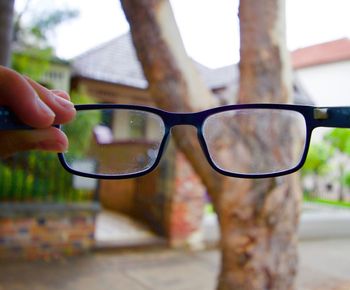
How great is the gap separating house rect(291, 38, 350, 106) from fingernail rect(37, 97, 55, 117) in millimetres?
997

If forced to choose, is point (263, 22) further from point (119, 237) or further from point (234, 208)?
point (119, 237)

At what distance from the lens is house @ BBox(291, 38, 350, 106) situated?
4.55ft

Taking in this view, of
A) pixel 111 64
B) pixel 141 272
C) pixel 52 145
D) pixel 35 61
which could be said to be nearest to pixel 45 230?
pixel 141 272

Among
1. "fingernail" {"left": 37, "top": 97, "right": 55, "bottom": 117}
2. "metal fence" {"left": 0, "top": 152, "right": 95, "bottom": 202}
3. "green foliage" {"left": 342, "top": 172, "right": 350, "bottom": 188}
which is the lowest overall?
"metal fence" {"left": 0, "top": 152, "right": 95, "bottom": 202}

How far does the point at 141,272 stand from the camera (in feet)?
8.39

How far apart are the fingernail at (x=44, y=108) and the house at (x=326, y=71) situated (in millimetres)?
997

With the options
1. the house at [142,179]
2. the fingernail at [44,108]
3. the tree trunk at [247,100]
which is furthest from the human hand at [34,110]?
the house at [142,179]

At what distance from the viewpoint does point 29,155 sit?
2.81 metres

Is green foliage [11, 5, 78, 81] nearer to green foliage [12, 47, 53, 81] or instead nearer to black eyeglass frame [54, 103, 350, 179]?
green foliage [12, 47, 53, 81]

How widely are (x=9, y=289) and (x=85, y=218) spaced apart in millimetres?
808

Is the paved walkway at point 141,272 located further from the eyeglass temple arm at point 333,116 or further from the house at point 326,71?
the eyeglass temple arm at point 333,116

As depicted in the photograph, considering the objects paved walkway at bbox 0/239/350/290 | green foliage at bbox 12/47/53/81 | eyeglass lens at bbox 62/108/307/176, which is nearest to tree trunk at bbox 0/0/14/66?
eyeglass lens at bbox 62/108/307/176

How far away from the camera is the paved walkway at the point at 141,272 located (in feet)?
7.49

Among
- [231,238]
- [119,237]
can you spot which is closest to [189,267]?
[119,237]
